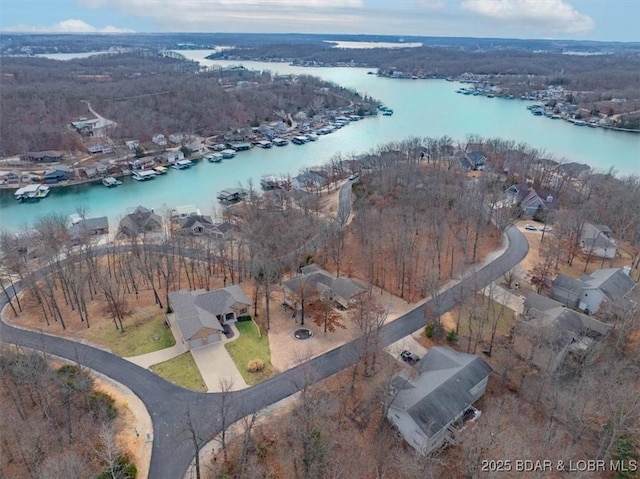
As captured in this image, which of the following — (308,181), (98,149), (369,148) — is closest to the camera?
(308,181)

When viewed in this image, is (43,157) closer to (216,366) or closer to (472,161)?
(216,366)

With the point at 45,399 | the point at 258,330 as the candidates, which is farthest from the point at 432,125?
the point at 45,399

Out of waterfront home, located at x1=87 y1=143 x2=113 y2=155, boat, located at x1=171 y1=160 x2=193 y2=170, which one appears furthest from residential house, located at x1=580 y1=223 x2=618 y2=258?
waterfront home, located at x1=87 y1=143 x2=113 y2=155

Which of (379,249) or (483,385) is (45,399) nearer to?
(483,385)

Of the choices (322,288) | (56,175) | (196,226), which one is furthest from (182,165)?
(322,288)

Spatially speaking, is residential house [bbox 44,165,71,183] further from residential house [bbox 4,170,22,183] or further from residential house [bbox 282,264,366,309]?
residential house [bbox 282,264,366,309]

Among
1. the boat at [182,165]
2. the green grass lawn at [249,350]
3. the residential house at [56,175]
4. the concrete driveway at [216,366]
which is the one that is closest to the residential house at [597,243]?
the green grass lawn at [249,350]
